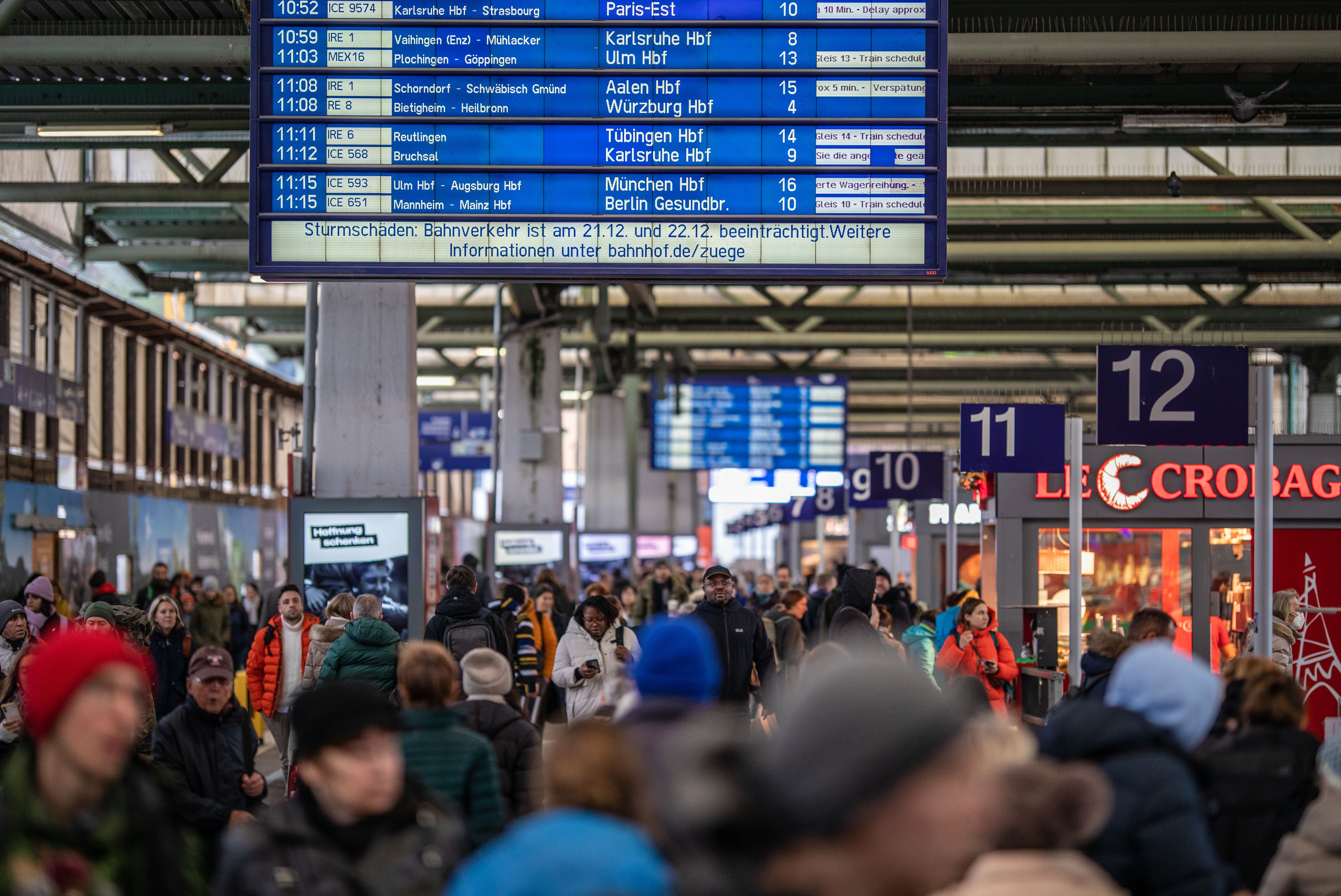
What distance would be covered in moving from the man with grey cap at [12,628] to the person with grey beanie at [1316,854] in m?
7.88

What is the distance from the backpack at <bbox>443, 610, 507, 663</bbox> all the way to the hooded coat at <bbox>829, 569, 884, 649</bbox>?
A: 2229 millimetres

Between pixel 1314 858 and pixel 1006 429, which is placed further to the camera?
pixel 1006 429

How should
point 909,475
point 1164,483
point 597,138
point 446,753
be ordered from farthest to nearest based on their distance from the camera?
point 909,475
point 1164,483
point 597,138
point 446,753

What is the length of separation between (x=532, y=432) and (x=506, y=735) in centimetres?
2146

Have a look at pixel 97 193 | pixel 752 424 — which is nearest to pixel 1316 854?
pixel 97 193

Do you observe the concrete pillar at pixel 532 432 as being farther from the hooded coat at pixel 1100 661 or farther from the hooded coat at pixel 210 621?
the hooded coat at pixel 1100 661

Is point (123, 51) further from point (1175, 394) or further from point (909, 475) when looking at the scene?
point (909, 475)

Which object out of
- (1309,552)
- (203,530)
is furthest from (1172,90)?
(203,530)

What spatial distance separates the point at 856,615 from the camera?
1055 centimetres

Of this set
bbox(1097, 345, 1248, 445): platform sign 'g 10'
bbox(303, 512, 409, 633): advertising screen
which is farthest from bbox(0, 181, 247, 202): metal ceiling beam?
bbox(1097, 345, 1248, 445): platform sign 'g 10'

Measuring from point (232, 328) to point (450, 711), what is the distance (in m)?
33.9

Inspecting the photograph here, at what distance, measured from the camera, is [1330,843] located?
13.8ft

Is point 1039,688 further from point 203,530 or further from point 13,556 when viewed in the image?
point 203,530

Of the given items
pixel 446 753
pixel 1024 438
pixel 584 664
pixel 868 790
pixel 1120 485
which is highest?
pixel 1024 438
